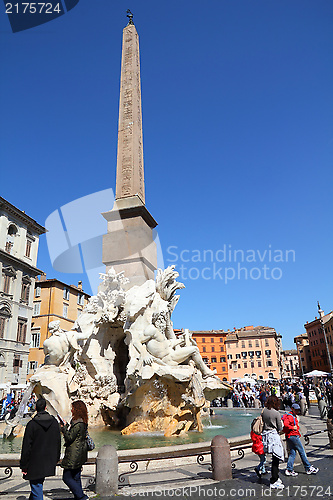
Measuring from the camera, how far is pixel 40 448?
3.19 m

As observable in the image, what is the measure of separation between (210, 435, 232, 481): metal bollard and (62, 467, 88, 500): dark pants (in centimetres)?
159

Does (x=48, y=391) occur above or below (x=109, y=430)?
above

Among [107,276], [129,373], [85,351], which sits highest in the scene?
[107,276]

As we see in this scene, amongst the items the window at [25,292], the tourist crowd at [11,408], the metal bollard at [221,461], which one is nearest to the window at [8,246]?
the window at [25,292]

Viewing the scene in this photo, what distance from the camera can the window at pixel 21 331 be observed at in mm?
24156

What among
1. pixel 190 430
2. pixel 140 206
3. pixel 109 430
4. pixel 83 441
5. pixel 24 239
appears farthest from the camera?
pixel 24 239

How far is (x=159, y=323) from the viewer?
9.06 m

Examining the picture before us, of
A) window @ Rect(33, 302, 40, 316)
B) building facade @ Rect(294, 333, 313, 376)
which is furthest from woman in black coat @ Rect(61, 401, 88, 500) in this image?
building facade @ Rect(294, 333, 313, 376)

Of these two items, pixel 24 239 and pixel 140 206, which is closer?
pixel 140 206

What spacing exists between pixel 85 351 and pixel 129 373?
5.85 ft

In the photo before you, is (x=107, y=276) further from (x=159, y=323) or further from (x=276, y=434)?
(x=276, y=434)

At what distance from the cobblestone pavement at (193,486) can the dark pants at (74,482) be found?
1.67 ft

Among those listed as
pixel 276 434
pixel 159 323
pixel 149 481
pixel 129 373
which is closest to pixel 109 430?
pixel 129 373

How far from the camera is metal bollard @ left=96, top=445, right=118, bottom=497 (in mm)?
3902
